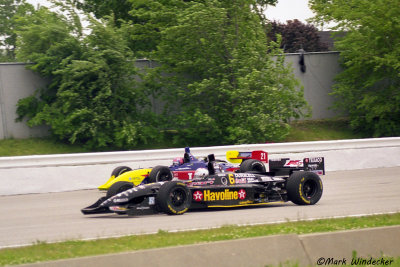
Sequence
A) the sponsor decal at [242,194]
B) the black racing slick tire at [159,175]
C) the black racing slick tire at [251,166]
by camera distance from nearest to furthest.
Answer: the sponsor decal at [242,194], the black racing slick tire at [159,175], the black racing slick tire at [251,166]

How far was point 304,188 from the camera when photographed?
37.7 feet

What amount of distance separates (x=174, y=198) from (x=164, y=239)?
2763mm

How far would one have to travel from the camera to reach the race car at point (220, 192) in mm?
9828

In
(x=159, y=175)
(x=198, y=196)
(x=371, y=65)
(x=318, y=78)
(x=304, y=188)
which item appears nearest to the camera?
(x=198, y=196)

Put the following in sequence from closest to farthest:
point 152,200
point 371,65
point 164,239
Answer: point 164,239, point 152,200, point 371,65

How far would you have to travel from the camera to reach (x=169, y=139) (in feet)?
76.7

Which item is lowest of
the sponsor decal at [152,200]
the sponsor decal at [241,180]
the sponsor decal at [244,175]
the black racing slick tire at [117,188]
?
the sponsor decal at [152,200]

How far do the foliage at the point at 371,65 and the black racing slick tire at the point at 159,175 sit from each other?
15.4 metres

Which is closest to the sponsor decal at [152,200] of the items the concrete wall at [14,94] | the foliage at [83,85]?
the foliage at [83,85]

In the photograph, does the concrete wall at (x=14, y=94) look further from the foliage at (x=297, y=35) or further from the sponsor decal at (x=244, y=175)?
the foliage at (x=297, y=35)

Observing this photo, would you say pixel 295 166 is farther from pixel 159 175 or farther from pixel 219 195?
pixel 159 175

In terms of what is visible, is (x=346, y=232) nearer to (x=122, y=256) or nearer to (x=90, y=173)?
(x=122, y=256)

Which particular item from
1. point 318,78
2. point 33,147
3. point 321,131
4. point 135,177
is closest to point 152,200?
point 135,177

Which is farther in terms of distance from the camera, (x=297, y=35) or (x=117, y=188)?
(x=297, y=35)
